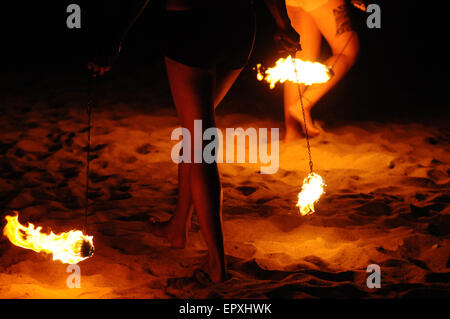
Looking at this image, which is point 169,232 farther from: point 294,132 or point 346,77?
point 346,77

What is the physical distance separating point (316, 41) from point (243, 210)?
263 cm

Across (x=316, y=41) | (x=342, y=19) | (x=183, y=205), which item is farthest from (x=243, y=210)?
(x=342, y=19)

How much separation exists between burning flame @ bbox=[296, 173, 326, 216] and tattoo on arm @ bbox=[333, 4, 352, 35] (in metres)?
2.14

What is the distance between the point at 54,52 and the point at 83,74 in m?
1.60

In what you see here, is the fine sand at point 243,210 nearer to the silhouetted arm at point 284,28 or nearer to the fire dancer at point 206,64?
the fire dancer at point 206,64

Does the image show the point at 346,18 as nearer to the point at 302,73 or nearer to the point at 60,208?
the point at 302,73

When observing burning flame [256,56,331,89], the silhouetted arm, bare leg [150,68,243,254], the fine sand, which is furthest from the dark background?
bare leg [150,68,243,254]

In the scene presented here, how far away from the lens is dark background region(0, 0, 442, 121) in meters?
7.05

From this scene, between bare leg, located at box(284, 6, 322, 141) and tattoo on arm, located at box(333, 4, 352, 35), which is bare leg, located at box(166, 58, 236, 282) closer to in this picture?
bare leg, located at box(284, 6, 322, 141)

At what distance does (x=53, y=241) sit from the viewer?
3102mm
